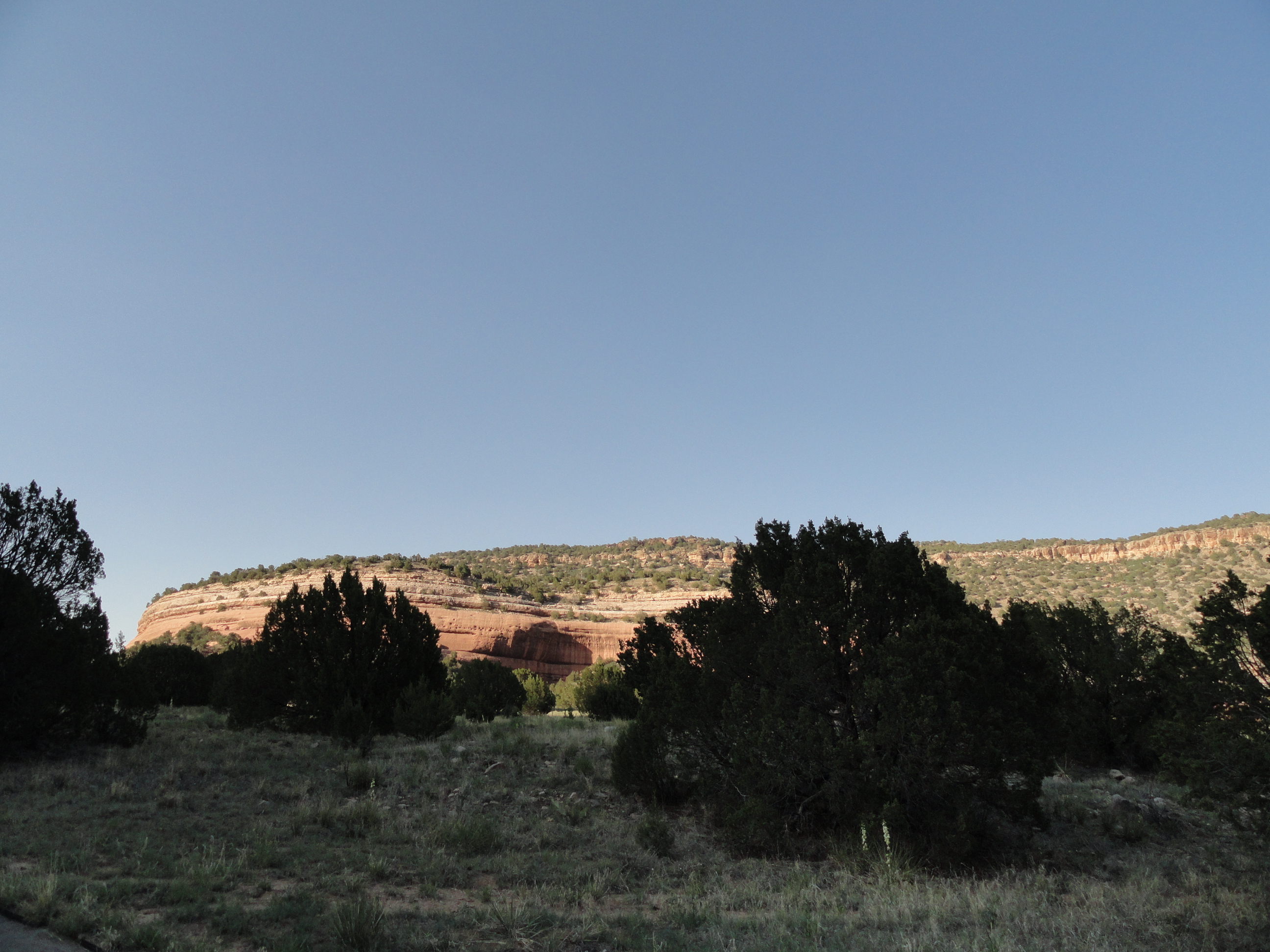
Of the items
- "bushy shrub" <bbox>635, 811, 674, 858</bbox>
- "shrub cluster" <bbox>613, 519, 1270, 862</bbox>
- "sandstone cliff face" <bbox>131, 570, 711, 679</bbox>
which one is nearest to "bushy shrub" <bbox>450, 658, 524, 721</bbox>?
"shrub cluster" <bbox>613, 519, 1270, 862</bbox>

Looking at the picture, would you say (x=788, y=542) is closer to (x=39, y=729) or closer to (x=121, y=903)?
(x=121, y=903)

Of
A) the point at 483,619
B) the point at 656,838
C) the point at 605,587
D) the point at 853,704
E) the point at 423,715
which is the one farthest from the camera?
the point at 605,587

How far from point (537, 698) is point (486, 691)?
16.6ft

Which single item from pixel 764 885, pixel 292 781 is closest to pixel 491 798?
pixel 292 781

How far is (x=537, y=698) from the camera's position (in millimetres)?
33312

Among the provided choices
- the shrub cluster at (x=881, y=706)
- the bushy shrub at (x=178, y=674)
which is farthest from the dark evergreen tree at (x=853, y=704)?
the bushy shrub at (x=178, y=674)

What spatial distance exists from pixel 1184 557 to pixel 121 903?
6175cm

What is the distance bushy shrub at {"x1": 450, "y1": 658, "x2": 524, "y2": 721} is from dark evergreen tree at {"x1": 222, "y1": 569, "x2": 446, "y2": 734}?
5025 millimetres

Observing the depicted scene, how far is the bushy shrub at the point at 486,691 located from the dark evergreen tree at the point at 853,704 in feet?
52.0

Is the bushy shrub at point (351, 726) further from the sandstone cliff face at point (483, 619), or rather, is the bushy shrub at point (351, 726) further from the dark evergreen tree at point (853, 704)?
the sandstone cliff face at point (483, 619)

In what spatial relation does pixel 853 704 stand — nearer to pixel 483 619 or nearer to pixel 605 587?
pixel 483 619

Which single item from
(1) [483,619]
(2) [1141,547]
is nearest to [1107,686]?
(1) [483,619]

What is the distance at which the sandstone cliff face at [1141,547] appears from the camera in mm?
50594

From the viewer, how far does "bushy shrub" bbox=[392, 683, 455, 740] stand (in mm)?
17859
